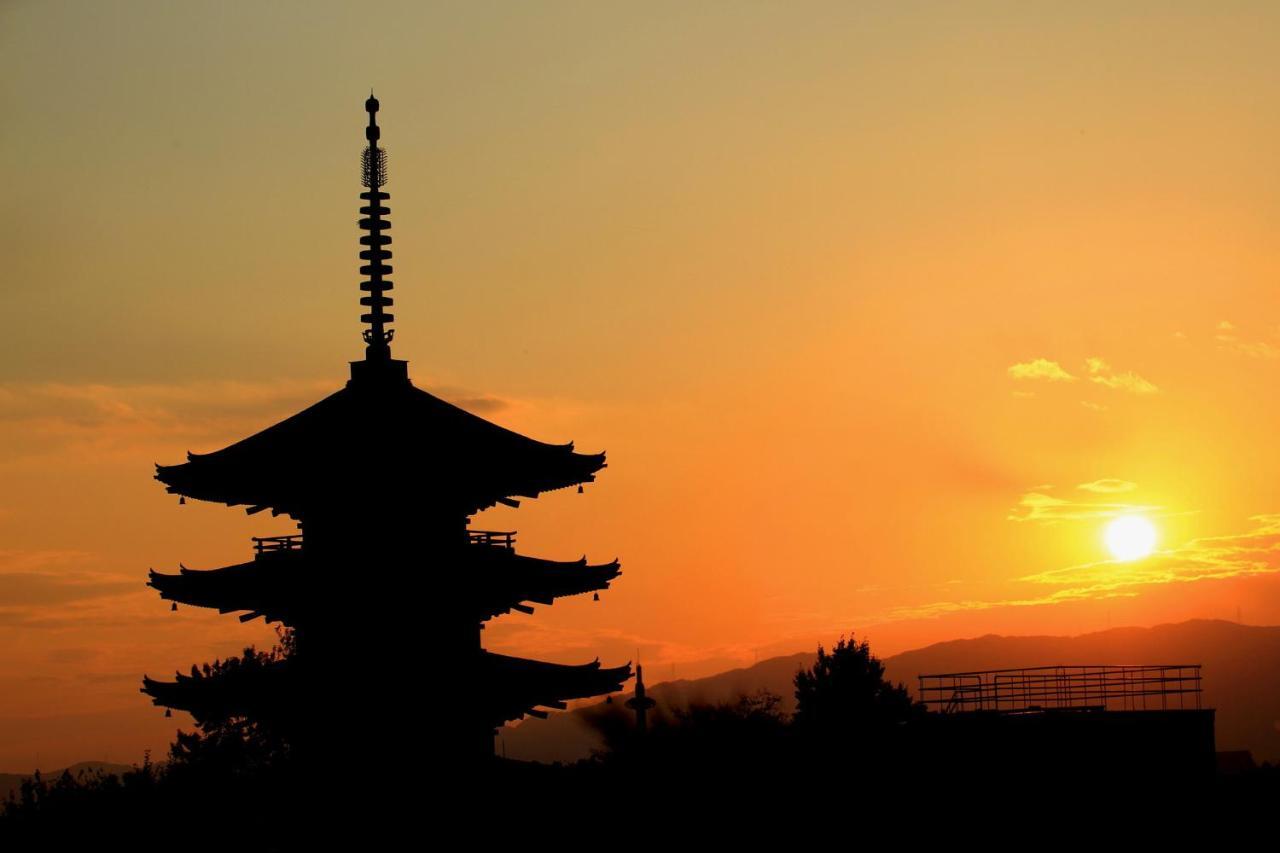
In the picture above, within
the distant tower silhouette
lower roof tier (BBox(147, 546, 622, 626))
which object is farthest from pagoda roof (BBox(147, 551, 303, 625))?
the distant tower silhouette

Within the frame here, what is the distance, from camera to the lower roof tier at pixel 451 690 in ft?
128

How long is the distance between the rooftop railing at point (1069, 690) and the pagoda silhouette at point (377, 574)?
20314mm

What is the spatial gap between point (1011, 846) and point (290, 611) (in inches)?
897

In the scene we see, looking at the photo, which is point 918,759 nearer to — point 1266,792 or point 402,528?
point 1266,792

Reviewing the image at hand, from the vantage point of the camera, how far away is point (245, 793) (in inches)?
1698

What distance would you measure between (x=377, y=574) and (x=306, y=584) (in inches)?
69.2

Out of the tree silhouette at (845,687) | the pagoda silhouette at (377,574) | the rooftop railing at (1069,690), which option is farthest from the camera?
the tree silhouette at (845,687)

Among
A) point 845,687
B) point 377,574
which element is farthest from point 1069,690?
point 845,687

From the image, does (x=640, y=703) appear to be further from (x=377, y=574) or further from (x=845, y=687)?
(x=845, y=687)

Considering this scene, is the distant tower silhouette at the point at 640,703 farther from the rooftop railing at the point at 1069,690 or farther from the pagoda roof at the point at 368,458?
the pagoda roof at the point at 368,458


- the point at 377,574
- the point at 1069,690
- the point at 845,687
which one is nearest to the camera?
the point at 377,574

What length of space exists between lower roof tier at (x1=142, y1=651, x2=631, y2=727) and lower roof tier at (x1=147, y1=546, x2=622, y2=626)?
1319 millimetres

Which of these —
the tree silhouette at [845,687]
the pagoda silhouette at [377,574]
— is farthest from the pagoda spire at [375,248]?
the tree silhouette at [845,687]

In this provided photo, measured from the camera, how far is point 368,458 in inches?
1517
